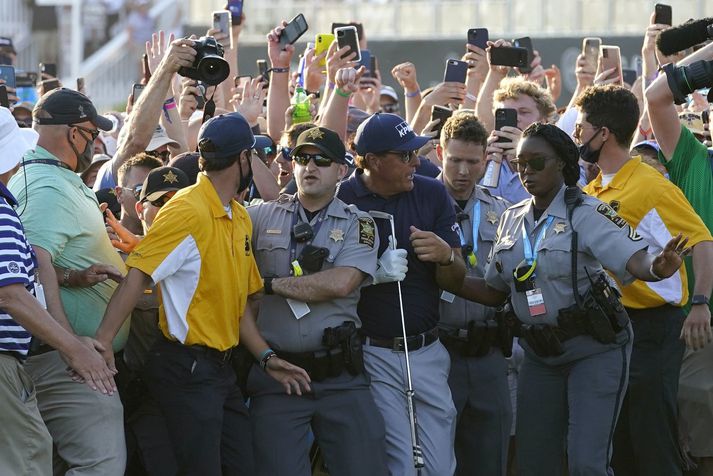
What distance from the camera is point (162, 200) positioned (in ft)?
23.8

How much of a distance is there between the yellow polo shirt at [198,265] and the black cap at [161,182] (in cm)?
52

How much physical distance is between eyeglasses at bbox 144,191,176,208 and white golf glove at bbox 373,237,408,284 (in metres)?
1.25

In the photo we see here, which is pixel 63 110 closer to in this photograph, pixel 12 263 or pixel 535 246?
pixel 12 263

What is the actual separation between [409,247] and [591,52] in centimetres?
469

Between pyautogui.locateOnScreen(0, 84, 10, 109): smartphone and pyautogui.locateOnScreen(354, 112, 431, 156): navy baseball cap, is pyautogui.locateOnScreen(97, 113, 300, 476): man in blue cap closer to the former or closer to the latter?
pyautogui.locateOnScreen(354, 112, 431, 156): navy baseball cap

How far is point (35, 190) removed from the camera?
6.45 metres

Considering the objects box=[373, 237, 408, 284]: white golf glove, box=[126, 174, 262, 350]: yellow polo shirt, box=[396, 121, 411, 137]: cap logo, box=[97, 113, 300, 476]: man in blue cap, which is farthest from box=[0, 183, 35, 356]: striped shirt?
box=[396, 121, 411, 137]: cap logo

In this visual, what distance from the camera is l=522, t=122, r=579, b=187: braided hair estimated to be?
7.07 metres

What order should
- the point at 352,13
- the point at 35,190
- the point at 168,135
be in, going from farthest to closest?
1. the point at 352,13
2. the point at 168,135
3. the point at 35,190

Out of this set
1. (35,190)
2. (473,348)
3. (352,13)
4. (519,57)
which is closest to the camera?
(35,190)

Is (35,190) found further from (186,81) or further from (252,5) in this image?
(252,5)

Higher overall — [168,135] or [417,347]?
[168,135]

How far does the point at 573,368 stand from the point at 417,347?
876 millimetres

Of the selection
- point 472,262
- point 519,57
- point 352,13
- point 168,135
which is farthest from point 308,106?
point 352,13
